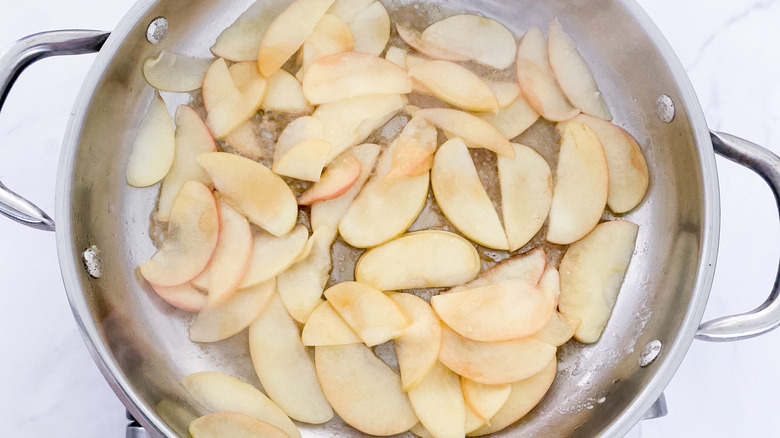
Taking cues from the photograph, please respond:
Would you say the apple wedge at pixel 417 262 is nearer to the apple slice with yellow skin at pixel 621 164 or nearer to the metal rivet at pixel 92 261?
the apple slice with yellow skin at pixel 621 164

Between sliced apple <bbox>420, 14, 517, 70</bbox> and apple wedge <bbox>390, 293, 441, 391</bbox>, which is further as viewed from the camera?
sliced apple <bbox>420, 14, 517, 70</bbox>

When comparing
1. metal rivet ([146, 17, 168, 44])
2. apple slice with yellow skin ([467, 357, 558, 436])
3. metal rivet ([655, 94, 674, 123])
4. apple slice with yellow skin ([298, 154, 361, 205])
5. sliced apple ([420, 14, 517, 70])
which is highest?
metal rivet ([146, 17, 168, 44])

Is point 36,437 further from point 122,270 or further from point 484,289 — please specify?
point 484,289

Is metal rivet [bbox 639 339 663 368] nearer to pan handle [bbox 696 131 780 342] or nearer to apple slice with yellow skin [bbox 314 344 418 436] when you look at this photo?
pan handle [bbox 696 131 780 342]

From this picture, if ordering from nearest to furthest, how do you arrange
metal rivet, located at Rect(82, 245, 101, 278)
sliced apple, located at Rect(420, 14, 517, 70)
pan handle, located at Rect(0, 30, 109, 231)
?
pan handle, located at Rect(0, 30, 109, 231)
metal rivet, located at Rect(82, 245, 101, 278)
sliced apple, located at Rect(420, 14, 517, 70)

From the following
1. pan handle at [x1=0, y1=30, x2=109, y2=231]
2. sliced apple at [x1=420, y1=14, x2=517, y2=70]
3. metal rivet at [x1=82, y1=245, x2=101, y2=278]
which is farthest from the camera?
sliced apple at [x1=420, y1=14, x2=517, y2=70]

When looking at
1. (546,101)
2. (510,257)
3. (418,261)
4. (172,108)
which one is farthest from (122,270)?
(546,101)

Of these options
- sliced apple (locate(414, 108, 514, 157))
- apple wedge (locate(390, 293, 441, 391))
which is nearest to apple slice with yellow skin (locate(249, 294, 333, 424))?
apple wedge (locate(390, 293, 441, 391))

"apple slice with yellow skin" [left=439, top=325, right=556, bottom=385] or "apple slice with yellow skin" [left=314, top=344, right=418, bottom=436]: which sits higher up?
"apple slice with yellow skin" [left=439, top=325, right=556, bottom=385]
